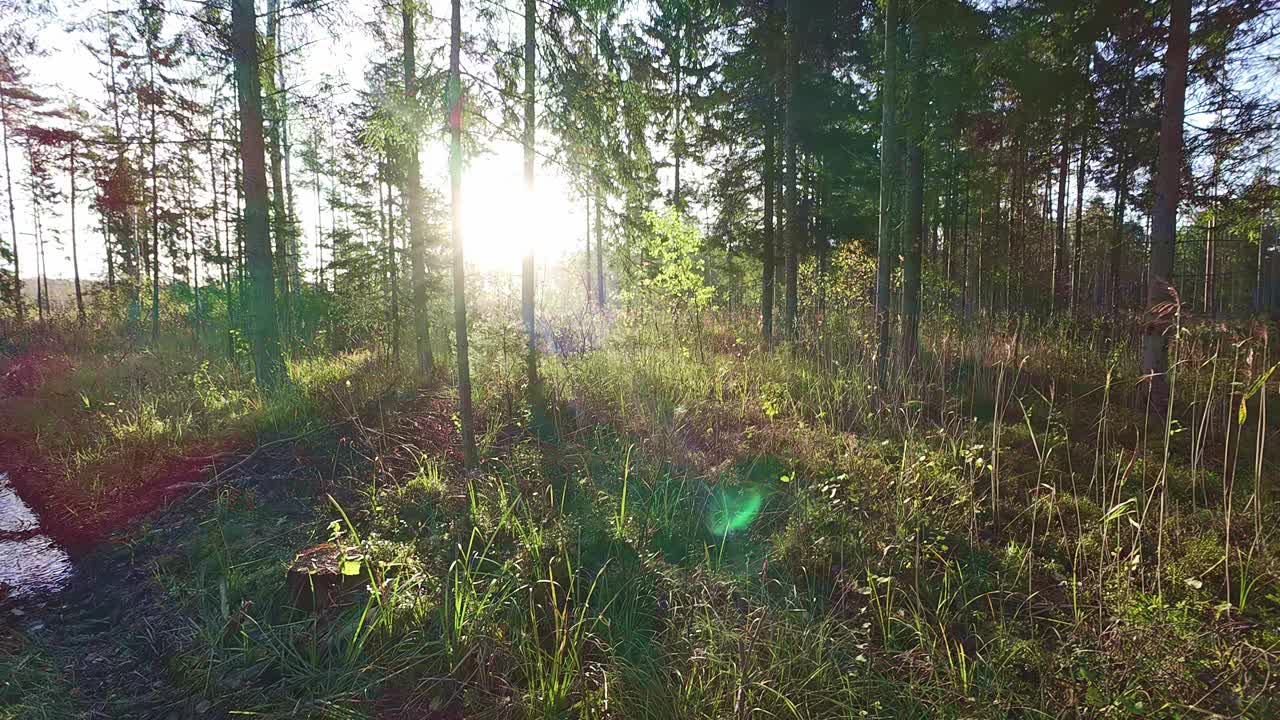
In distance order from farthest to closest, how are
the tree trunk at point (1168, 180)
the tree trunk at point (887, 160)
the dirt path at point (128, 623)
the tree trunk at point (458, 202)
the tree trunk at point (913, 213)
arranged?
the tree trunk at point (913, 213) < the tree trunk at point (887, 160) < the tree trunk at point (1168, 180) < the tree trunk at point (458, 202) < the dirt path at point (128, 623)

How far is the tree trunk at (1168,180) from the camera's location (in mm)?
5250

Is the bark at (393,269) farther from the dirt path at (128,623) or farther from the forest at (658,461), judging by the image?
the dirt path at (128,623)

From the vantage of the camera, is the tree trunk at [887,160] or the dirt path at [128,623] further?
the tree trunk at [887,160]

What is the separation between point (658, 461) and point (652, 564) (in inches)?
50.1

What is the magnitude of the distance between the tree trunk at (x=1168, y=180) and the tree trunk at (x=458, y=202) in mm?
6739

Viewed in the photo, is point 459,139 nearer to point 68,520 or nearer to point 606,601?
point 606,601

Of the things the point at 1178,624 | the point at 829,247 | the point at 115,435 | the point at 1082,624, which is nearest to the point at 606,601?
the point at 1082,624

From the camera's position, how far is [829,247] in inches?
543

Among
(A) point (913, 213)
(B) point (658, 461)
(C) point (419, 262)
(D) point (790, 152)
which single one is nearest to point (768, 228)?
(D) point (790, 152)

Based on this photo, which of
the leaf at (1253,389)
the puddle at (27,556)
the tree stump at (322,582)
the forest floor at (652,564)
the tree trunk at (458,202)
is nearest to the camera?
the leaf at (1253,389)

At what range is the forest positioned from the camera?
7.56 ft

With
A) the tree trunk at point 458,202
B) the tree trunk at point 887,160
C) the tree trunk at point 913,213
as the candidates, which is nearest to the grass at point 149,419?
the tree trunk at point 458,202

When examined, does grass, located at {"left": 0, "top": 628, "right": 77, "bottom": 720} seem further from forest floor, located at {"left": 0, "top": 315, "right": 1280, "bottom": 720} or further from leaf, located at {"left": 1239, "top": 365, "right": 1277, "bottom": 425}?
leaf, located at {"left": 1239, "top": 365, "right": 1277, "bottom": 425}

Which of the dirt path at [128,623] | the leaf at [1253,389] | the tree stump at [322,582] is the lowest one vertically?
the dirt path at [128,623]
